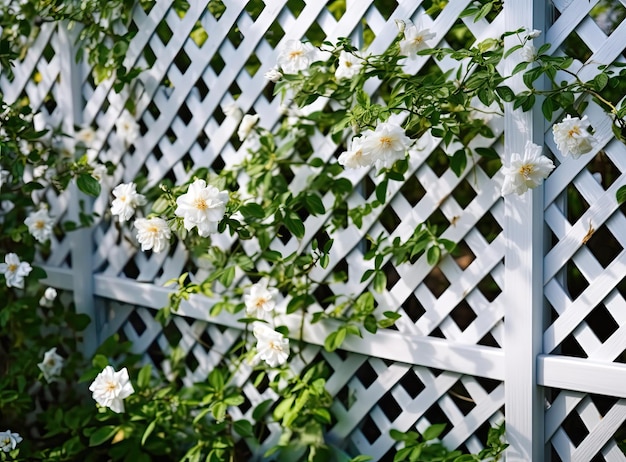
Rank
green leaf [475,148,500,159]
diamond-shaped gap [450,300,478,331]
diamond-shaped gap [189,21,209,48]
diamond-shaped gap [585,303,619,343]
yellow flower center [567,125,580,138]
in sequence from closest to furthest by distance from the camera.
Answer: yellow flower center [567,125,580,138]
green leaf [475,148,500,159]
diamond-shaped gap [189,21,209,48]
diamond-shaped gap [585,303,619,343]
diamond-shaped gap [450,300,478,331]

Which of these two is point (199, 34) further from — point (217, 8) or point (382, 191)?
point (382, 191)

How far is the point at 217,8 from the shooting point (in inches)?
86.8

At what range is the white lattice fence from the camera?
5.59 ft

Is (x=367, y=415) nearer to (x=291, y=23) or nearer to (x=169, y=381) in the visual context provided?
(x=169, y=381)

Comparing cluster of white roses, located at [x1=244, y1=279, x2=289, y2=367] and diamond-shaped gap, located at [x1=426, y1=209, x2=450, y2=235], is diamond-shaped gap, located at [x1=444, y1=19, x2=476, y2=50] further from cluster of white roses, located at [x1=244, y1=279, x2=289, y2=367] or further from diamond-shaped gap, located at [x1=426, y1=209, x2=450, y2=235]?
cluster of white roses, located at [x1=244, y1=279, x2=289, y2=367]

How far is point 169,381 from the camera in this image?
245cm

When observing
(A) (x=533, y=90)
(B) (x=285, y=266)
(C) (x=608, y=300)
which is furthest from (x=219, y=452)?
(A) (x=533, y=90)

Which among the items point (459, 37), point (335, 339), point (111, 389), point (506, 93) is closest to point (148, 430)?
point (111, 389)

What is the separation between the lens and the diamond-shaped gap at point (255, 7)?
84.2 inches

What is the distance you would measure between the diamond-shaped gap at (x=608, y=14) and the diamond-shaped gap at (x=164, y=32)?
1.18 m

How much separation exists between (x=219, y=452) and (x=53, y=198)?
1.09 metres

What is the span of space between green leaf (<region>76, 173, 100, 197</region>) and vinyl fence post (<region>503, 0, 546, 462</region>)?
3.44ft

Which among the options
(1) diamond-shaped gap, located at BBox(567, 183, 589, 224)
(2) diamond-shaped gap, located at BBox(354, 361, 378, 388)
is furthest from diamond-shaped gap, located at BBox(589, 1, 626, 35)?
(2) diamond-shaped gap, located at BBox(354, 361, 378, 388)

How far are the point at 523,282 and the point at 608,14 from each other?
1048 millimetres
